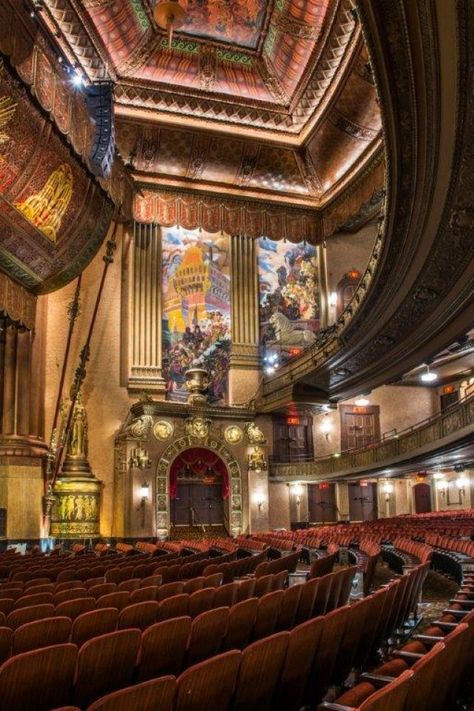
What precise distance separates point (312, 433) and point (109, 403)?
7.28 metres

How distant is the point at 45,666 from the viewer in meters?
2.78

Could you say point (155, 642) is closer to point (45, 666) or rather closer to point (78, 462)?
point (45, 666)

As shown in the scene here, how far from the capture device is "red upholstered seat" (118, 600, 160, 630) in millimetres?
3994

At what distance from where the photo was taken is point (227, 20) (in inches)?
866

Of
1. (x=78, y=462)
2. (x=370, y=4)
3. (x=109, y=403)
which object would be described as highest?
(x=370, y=4)

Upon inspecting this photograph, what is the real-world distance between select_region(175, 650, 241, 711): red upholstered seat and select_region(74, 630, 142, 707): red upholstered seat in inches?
24.1

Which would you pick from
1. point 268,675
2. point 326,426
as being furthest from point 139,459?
point 268,675

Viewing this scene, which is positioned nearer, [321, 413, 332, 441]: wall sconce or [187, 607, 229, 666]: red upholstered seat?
[187, 607, 229, 666]: red upholstered seat

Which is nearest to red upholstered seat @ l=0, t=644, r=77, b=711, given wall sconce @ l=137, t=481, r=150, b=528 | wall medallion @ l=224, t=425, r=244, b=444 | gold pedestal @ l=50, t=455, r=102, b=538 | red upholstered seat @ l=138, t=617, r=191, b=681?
red upholstered seat @ l=138, t=617, r=191, b=681

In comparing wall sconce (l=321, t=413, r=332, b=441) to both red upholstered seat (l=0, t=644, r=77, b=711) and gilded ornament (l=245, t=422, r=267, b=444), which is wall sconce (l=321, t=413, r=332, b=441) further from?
red upholstered seat (l=0, t=644, r=77, b=711)

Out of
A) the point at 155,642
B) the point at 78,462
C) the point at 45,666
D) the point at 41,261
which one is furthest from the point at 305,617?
the point at 78,462

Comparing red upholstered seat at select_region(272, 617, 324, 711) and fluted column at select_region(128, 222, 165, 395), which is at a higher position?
fluted column at select_region(128, 222, 165, 395)

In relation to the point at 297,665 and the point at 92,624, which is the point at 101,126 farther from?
the point at 297,665

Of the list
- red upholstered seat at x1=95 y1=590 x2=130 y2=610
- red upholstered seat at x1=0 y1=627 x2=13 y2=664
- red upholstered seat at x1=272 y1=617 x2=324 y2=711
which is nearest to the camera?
red upholstered seat at x1=272 y1=617 x2=324 y2=711
